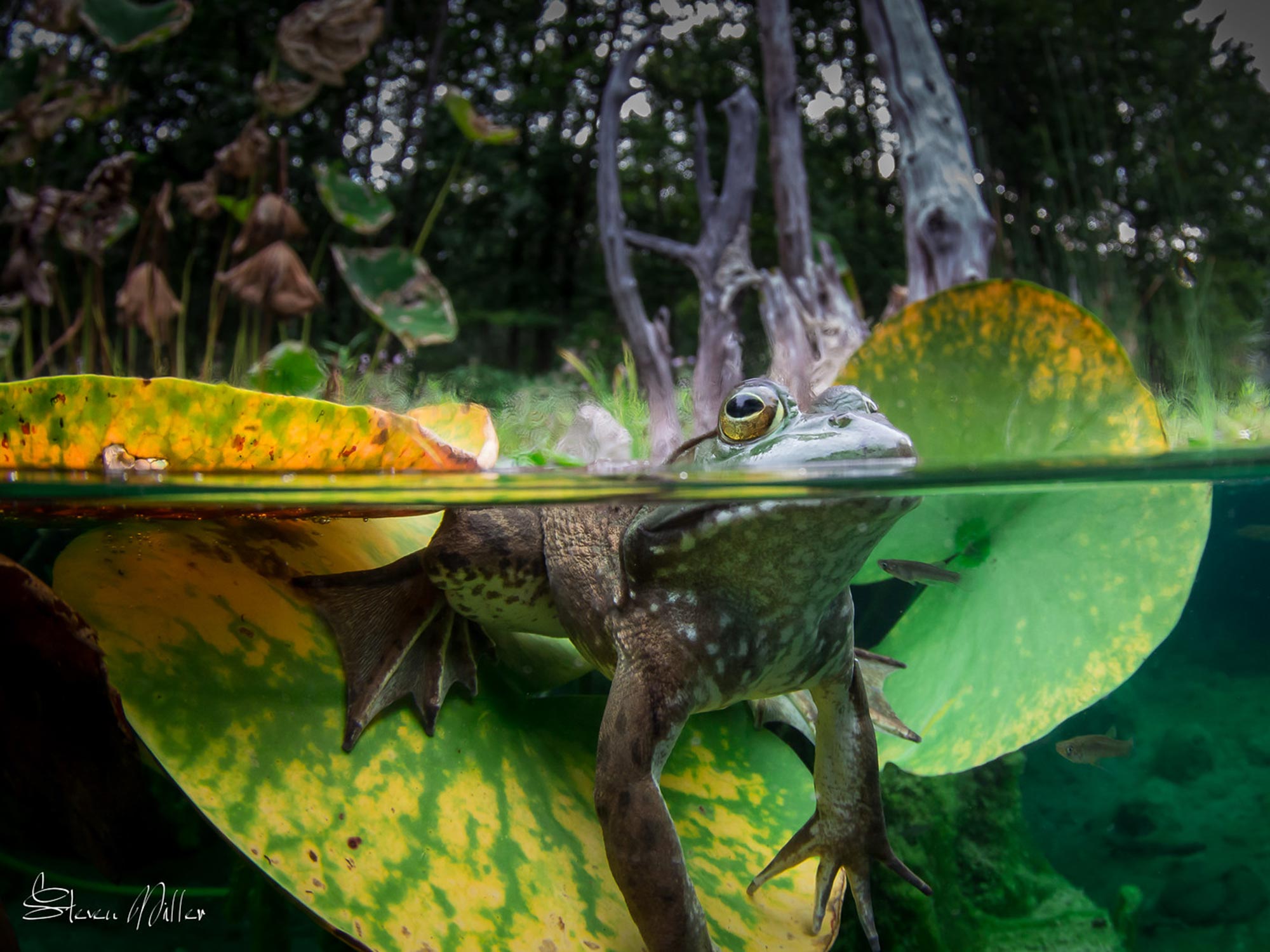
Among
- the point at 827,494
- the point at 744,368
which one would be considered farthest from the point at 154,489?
the point at 744,368

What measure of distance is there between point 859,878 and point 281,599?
1.01 metres

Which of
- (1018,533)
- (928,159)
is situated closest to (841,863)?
(1018,533)

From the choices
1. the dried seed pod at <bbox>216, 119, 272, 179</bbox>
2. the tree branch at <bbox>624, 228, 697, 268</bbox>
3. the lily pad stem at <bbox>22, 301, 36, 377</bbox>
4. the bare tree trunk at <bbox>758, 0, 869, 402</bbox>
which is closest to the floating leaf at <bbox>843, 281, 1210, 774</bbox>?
the bare tree trunk at <bbox>758, 0, 869, 402</bbox>

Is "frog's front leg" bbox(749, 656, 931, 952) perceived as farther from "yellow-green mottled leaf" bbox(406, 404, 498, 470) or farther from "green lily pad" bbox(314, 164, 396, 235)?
"green lily pad" bbox(314, 164, 396, 235)

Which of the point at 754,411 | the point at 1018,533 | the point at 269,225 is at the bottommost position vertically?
the point at 1018,533

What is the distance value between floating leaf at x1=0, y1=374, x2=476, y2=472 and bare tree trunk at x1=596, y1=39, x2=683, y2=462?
516cm

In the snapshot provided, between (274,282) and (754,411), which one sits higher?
(274,282)

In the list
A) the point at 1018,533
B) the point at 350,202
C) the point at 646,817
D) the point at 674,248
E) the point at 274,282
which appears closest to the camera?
the point at 646,817

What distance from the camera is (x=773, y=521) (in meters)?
1.07

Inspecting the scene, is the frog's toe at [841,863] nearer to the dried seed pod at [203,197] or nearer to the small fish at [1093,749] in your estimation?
the small fish at [1093,749]

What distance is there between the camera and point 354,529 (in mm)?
1487

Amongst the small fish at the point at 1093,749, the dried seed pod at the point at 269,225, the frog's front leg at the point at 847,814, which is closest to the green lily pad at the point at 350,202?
the dried seed pod at the point at 269,225

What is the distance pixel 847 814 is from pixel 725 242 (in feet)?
19.9

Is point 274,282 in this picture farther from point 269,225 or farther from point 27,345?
point 27,345
